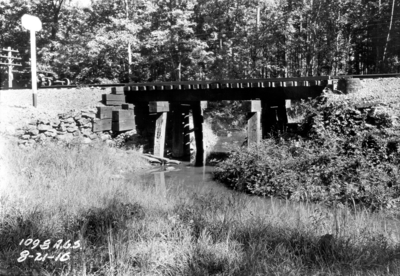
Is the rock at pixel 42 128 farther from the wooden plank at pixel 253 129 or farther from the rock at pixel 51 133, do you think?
the wooden plank at pixel 253 129

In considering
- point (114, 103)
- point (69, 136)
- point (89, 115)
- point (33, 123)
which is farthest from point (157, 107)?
point (33, 123)

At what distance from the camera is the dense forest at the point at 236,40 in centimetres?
2342

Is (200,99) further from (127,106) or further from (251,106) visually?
(127,106)

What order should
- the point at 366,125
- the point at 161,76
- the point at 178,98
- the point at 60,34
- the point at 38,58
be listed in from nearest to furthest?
1. the point at 366,125
2. the point at 178,98
3. the point at 60,34
4. the point at 38,58
5. the point at 161,76

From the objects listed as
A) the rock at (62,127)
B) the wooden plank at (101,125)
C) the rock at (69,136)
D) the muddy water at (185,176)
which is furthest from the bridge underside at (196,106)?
the rock at (62,127)

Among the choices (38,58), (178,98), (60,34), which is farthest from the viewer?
(38,58)

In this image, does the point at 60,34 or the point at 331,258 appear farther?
the point at 60,34

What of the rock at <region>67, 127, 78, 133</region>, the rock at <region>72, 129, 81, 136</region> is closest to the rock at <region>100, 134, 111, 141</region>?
the rock at <region>72, 129, 81, 136</region>

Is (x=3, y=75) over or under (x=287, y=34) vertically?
under

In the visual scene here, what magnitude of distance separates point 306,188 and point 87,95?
9.75 m

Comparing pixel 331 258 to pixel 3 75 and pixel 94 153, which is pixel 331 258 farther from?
pixel 3 75

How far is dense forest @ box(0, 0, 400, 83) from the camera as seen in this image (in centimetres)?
2342

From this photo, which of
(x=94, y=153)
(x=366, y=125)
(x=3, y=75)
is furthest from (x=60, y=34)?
(x=366, y=125)

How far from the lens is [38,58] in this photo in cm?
1906
